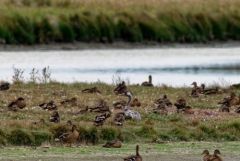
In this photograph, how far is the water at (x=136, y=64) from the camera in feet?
128

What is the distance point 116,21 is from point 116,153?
105ft

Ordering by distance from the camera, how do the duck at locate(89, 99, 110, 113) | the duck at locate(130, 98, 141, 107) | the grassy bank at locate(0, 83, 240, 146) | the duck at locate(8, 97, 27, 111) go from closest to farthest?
the grassy bank at locate(0, 83, 240, 146)
the duck at locate(89, 99, 110, 113)
the duck at locate(8, 97, 27, 111)
the duck at locate(130, 98, 141, 107)

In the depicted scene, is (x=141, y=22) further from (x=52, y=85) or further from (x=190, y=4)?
(x=52, y=85)

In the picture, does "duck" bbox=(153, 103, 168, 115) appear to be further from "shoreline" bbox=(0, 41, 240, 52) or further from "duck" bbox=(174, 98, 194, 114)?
"shoreline" bbox=(0, 41, 240, 52)

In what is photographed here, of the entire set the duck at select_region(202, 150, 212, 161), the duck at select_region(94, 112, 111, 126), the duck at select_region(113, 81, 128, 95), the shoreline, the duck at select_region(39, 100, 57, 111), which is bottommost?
the duck at select_region(202, 150, 212, 161)

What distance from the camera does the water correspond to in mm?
39094

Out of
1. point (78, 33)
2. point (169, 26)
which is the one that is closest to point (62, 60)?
point (78, 33)

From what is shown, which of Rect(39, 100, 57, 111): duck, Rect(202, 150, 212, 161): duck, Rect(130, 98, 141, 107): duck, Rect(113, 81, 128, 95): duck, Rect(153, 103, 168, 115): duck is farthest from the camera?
Rect(113, 81, 128, 95): duck

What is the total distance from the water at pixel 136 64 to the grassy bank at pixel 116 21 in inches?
66.4

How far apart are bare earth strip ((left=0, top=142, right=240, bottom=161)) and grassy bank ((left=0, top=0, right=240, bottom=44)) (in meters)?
27.5

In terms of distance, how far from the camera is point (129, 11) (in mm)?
54781

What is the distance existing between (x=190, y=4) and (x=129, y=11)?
15.4ft

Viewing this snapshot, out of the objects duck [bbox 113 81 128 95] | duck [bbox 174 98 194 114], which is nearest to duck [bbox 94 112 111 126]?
duck [bbox 174 98 194 114]

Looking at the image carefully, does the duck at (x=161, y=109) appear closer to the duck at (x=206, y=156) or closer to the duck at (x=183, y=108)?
the duck at (x=183, y=108)
